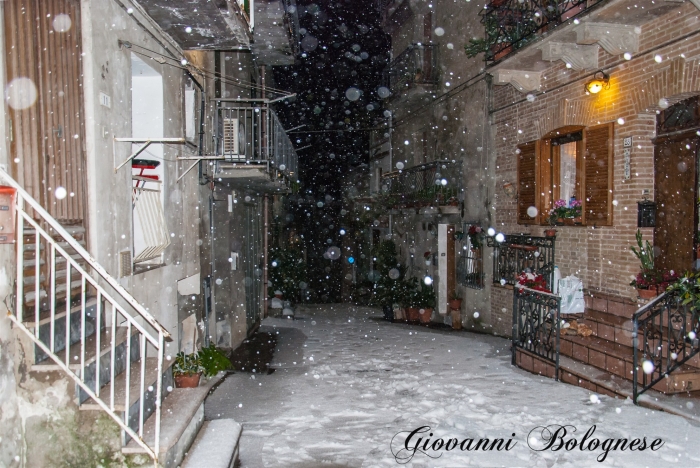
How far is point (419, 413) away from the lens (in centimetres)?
591

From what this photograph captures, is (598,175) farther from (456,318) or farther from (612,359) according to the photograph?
(456,318)

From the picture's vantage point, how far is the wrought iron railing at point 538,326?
7.17 meters

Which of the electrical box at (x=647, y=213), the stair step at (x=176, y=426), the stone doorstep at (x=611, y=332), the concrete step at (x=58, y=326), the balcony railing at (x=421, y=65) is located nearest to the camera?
the stair step at (x=176, y=426)

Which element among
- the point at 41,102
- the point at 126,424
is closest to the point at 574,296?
the point at 126,424

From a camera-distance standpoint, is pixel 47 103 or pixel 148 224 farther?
pixel 148 224

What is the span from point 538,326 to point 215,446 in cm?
507

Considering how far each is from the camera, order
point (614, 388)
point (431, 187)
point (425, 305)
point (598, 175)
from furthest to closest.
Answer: point (425, 305) → point (431, 187) → point (598, 175) → point (614, 388)

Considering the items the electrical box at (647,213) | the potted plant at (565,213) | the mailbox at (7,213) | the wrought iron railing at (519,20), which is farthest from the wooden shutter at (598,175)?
the mailbox at (7,213)

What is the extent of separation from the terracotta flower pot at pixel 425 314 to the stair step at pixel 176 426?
10.4 m

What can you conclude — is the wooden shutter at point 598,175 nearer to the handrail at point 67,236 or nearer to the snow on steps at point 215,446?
the snow on steps at point 215,446

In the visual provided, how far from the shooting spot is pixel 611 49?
306 inches

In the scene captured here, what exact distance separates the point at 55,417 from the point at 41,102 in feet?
8.37

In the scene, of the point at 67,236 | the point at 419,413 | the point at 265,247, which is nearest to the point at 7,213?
the point at 67,236

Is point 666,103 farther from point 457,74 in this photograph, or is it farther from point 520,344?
point 457,74
